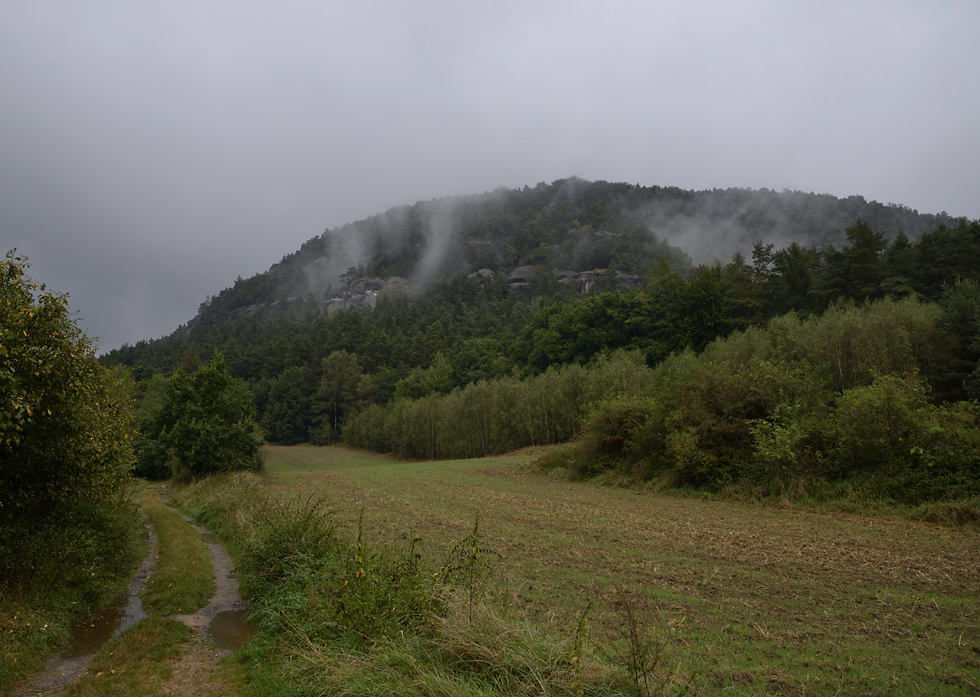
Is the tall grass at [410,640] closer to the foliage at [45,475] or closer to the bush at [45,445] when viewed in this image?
the foliage at [45,475]

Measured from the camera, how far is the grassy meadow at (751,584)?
6.17 meters

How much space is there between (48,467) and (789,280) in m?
60.0

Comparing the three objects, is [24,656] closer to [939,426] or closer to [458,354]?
[939,426]

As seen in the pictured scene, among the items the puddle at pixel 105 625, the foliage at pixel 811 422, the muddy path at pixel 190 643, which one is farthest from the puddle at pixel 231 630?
the foliage at pixel 811 422

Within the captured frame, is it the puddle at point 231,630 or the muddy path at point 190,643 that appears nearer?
the muddy path at point 190,643

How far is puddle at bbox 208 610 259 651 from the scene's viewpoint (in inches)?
334

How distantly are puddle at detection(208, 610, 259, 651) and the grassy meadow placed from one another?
418cm

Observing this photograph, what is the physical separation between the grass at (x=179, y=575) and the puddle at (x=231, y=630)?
83 centimetres

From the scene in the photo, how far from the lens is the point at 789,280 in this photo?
5481 centimetres

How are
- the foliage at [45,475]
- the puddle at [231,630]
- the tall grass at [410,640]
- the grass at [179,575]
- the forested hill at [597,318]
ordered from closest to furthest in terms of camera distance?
the tall grass at [410,640], the foliage at [45,475], the puddle at [231,630], the grass at [179,575], the forested hill at [597,318]

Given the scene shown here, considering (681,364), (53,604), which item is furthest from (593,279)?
(53,604)

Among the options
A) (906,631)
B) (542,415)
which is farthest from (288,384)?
(906,631)

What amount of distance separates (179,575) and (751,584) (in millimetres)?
12151

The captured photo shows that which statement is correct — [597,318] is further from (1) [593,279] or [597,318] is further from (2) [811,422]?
(1) [593,279]
